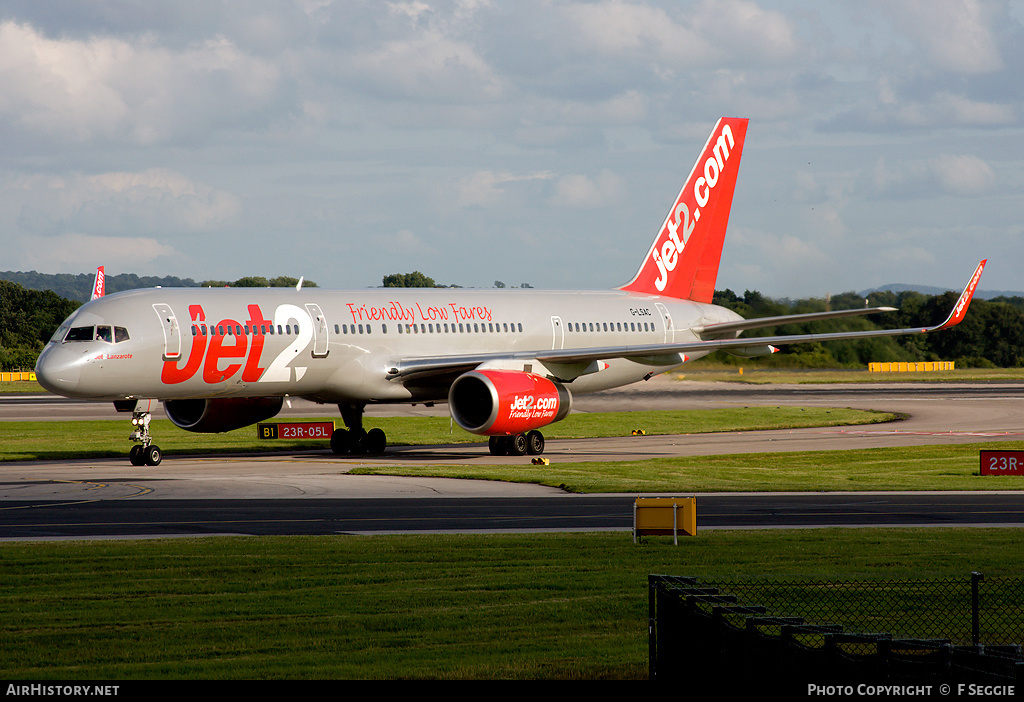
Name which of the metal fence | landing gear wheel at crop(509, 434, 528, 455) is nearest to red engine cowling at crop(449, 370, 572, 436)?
landing gear wheel at crop(509, 434, 528, 455)

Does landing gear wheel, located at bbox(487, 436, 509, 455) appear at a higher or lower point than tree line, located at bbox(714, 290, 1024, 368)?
lower

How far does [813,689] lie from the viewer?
8555 millimetres

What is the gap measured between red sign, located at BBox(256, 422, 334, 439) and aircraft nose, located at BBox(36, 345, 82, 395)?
11.0m

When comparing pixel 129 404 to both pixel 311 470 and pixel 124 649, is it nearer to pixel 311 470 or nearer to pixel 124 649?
pixel 311 470

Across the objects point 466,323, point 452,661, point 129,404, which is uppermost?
point 466,323

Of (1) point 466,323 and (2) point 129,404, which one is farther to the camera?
(1) point 466,323

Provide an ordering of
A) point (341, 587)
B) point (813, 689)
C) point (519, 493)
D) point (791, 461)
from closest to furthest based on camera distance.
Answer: point (813, 689) → point (341, 587) → point (519, 493) → point (791, 461)

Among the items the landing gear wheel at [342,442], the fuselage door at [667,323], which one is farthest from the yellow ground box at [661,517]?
the fuselage door at [667,323]

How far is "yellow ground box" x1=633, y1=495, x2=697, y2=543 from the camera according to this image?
21375 millimetres

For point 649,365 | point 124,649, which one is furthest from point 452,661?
point 649,365

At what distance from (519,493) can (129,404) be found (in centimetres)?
1330

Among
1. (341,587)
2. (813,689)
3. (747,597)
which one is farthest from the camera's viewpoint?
(341,587)

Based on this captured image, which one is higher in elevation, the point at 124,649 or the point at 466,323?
the point at 466,323

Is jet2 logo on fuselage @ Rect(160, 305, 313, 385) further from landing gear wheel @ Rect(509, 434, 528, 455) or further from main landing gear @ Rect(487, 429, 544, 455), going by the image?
landing gear wheel @ Rect(509, 434, 528, 455)
